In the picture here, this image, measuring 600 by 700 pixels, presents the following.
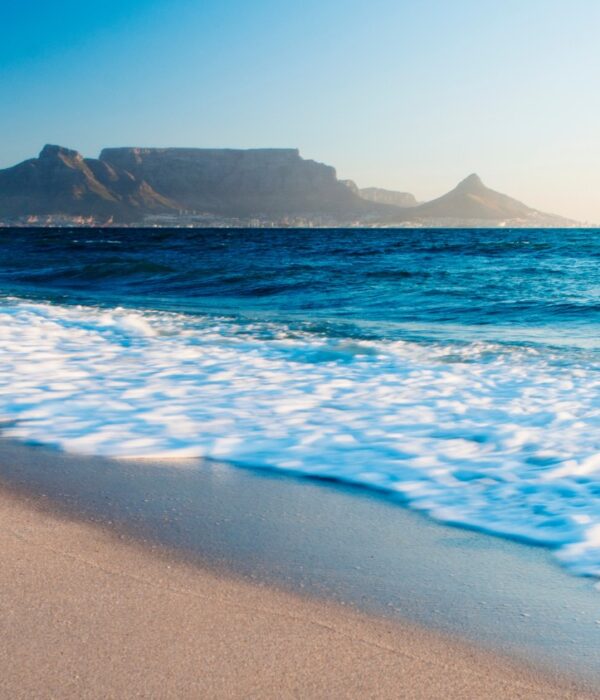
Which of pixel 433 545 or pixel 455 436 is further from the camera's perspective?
pixel 455 436

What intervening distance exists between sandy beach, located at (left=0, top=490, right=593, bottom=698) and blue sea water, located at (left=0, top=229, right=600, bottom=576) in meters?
0.91

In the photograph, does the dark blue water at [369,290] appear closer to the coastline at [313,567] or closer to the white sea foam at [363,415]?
the white sea foam at [363,415]

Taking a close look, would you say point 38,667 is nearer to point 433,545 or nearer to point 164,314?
point 433,545

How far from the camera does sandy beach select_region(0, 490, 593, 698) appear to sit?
1683mm

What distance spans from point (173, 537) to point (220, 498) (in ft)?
1.56

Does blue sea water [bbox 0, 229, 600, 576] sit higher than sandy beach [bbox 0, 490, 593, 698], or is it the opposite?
sandy beach [bbox 0, 490, 593, 698]

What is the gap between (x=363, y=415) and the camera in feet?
15.1

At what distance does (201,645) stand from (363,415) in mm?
2858

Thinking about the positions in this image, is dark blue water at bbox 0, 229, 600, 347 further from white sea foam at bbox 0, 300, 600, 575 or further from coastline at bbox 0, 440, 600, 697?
coastline at bbox 0, 440, 600, 697

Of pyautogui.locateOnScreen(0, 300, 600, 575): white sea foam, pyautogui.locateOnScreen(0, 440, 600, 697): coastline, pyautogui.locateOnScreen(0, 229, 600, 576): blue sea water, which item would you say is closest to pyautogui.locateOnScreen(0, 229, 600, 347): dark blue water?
pyautogui.locateOnScreen(0, 229, 600, 576): blue sea water

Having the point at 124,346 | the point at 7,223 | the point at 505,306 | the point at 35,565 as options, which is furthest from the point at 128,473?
the point at 7,223

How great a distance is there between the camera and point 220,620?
6.52ft

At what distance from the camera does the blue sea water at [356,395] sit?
3.32m

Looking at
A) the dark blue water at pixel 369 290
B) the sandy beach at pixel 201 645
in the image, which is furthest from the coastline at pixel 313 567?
the dark blue water at pixel 369 290
